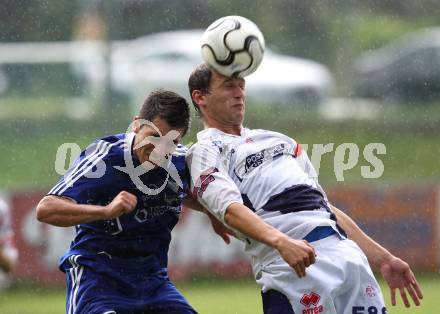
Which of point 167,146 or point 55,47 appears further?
point 55,47

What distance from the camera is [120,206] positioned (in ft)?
14.3

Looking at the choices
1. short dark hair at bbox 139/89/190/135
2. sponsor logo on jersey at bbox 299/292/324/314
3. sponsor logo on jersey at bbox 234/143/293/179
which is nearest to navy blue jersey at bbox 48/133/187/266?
short dark hair at bbox 139/89/190/135

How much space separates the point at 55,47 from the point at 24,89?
67 cm

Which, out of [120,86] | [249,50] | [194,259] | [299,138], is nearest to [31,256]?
[194,259]

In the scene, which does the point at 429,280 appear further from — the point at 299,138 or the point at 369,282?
the point at 369,282

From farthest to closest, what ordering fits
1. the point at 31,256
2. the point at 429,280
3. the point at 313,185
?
the point at 429,280
the point at 31,256
the point at 313,185

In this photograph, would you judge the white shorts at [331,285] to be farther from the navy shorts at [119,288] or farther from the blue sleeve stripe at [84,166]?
the blue sleeve stripe at [84,166]

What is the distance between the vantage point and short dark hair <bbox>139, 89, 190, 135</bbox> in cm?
478

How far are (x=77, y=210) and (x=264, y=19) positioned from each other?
9282 millimetres

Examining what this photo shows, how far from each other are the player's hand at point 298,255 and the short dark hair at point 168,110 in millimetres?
823

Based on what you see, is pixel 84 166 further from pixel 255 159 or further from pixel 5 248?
pixel 5 248

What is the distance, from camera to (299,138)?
42.6 feet

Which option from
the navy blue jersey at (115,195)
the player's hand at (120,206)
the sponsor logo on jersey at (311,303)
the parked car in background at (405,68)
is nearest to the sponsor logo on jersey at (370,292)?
the sponsor logo on jersey at (311,303)

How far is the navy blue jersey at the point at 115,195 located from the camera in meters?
4.78
